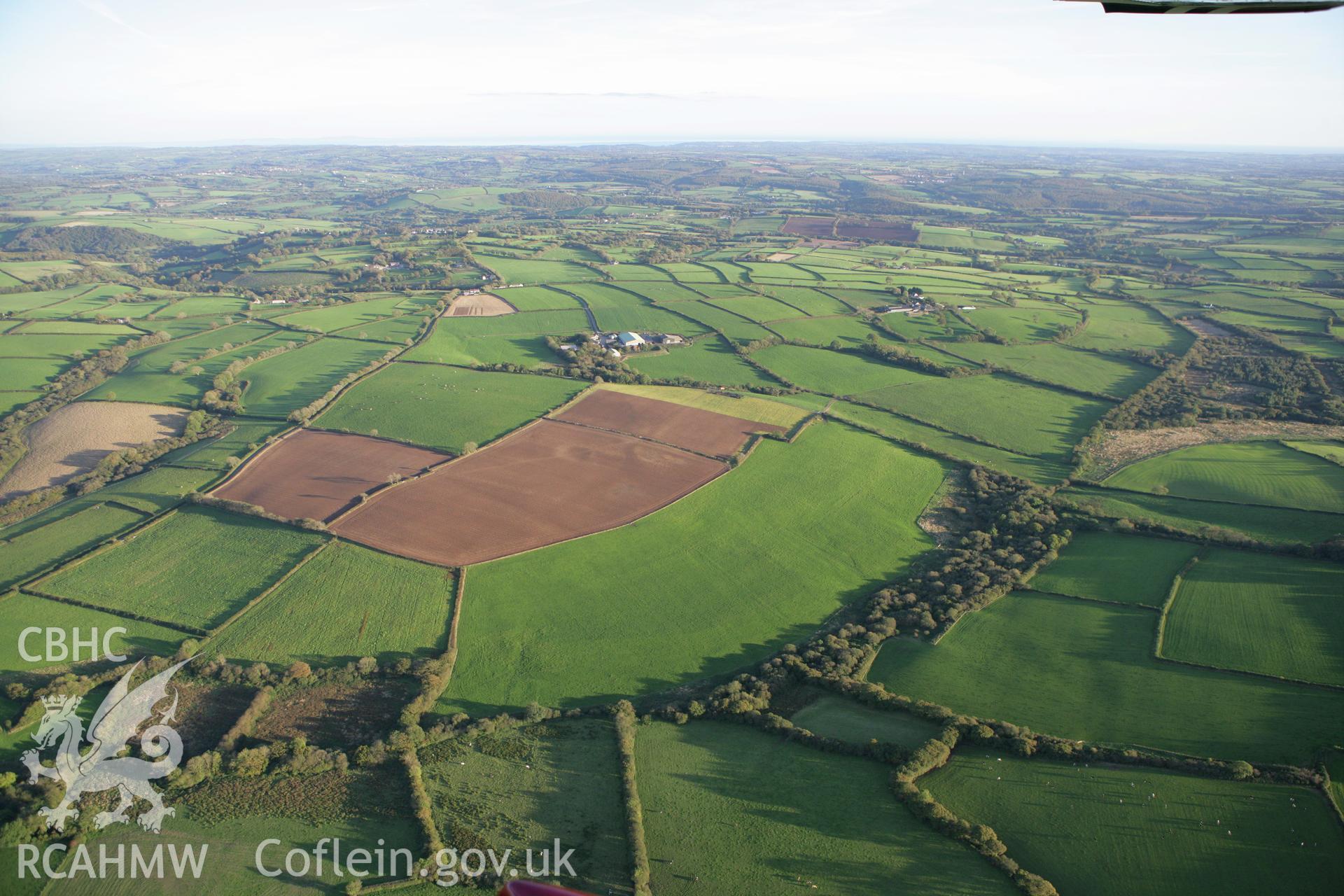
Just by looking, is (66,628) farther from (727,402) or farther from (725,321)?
(725,321)

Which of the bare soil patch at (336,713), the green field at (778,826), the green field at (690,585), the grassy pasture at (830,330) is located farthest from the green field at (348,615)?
the grassy pasture at (830,330)

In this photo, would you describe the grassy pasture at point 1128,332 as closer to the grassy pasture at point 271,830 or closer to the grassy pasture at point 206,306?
the grassy pasture at point 271,830

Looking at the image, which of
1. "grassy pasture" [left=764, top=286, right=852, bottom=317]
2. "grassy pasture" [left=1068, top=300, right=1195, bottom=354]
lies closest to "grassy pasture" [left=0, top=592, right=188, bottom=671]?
"grassy pasture" [left=764, top=286, right=852, bottom=317]

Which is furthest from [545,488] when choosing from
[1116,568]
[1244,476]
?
[1244,476]

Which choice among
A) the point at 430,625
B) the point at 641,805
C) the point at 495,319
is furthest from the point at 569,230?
the point at 641,805

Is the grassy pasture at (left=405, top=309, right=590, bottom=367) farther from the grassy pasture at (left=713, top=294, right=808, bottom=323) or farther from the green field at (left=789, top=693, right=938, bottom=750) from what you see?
the green field at (left=789, top=693, right=938, bottom=750)

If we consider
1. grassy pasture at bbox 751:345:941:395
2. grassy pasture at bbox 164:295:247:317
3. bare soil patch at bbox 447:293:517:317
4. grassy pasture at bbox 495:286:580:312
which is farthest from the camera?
grassy pasture at bbox 495:286:580:312

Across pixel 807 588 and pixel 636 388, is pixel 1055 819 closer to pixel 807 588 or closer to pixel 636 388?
pixel 807 588
